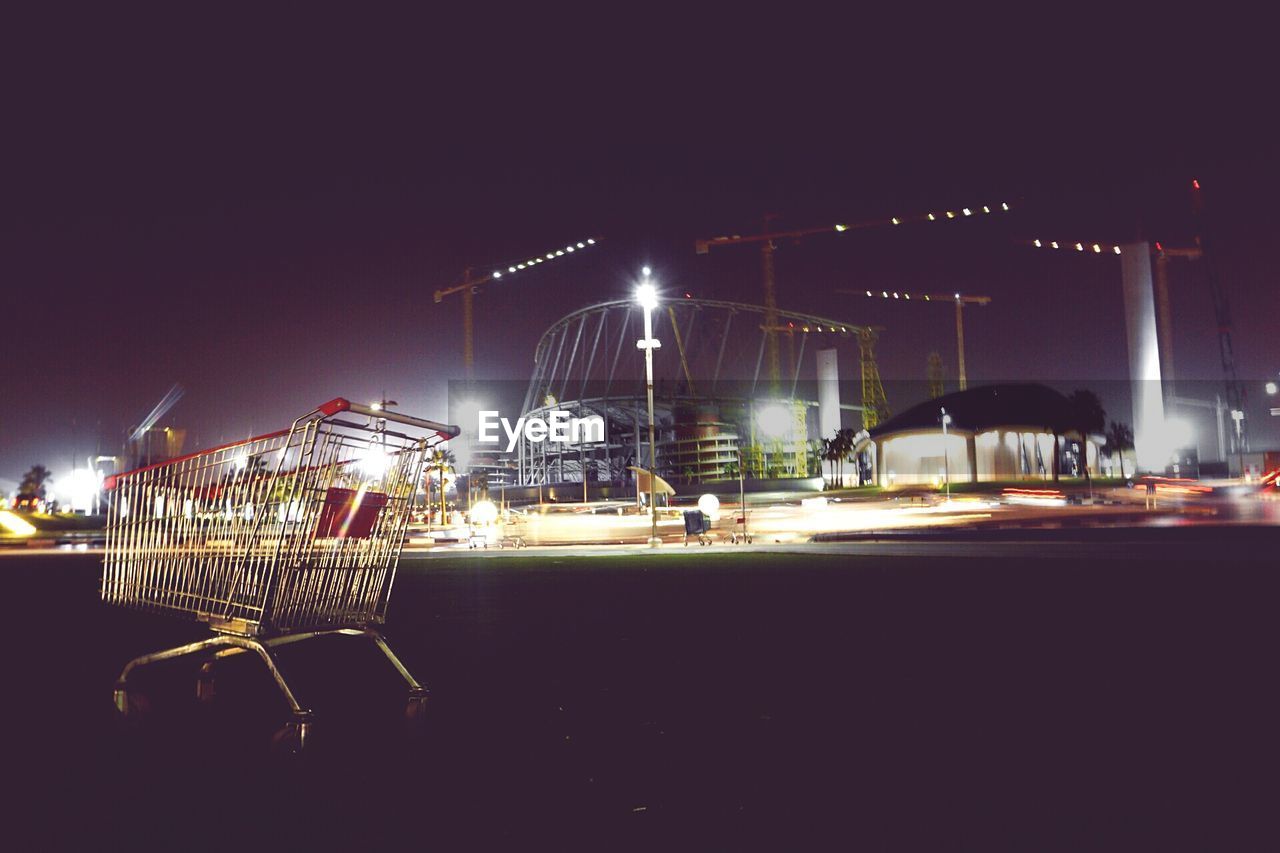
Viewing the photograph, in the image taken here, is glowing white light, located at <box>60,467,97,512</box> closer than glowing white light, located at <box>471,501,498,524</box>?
No

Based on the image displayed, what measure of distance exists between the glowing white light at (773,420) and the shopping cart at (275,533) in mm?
97573

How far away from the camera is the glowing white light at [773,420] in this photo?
103 meters

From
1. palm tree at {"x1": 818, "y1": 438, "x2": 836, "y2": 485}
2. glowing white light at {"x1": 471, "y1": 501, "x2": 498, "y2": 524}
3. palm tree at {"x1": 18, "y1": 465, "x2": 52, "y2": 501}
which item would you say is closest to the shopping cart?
glowing white light at {"x1": 471, "y1": 501, "x2": 498, "y2": 524}

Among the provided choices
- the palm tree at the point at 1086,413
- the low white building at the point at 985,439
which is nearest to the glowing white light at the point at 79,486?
the low white building at the point at 985,439

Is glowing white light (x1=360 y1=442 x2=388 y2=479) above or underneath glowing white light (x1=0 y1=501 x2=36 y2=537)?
above

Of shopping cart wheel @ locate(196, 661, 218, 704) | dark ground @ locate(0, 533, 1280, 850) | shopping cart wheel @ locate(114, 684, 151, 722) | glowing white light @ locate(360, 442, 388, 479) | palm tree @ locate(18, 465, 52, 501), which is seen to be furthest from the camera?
palm tree @ locate(18, 465, 52, 501)

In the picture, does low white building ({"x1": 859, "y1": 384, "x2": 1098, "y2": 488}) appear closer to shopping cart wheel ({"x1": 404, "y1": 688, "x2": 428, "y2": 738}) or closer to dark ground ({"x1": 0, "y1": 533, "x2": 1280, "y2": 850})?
dark ground ({"x1": 0, "y1": 533, "x2": 1280, "y2": 850})

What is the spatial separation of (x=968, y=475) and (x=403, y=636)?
85680mm

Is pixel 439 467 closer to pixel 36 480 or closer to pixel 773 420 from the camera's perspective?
pixel 773 420

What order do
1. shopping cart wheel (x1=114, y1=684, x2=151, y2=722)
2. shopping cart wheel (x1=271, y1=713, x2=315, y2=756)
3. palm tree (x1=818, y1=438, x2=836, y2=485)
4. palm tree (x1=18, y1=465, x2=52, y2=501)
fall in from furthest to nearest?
palm tree (x1=18, y1=465, x2=52, y2=501) < palm tree (x1=818, y1=438, x2=836, y2=485) < shopping cart wheel (x1=114, y1=684, x2=151, y2=722) < shopping cart wheel (x1=271, y1=713, x2=315, y2=756)

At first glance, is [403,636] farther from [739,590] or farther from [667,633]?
[739,590]

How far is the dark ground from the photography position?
328 cm

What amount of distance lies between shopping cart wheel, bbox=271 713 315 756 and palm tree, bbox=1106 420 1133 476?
109 metres

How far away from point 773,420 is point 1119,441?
37.7 metres
